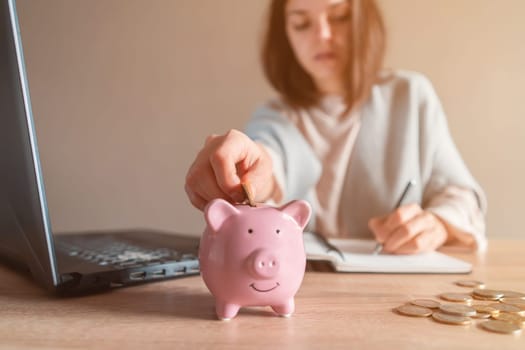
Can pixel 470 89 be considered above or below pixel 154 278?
above

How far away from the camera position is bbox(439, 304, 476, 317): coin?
0.47 metres

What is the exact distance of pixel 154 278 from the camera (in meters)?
0.61

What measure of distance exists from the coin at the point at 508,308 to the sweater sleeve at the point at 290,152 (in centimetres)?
71

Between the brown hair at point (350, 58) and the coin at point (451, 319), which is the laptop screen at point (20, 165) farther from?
the brown hair at point (350, 58)

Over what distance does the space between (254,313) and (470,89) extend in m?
1.38

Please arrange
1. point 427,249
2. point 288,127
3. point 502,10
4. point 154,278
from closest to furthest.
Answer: point 154,278, point 427,249, point 288,127, point 502,10

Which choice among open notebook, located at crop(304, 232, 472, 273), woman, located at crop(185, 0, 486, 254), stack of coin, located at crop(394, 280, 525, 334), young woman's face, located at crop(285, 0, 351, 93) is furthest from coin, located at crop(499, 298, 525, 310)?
young woman's face, located at crop(285, 0, 351, 93)

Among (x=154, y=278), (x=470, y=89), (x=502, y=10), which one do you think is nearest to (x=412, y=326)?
(x=154, y=278)

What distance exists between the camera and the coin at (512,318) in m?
0.45

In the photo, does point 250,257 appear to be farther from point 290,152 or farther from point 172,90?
point 172,90

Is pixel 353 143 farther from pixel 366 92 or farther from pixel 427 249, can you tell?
pixel 427 249

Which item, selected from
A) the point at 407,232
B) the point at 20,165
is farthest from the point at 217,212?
the point at 407,232

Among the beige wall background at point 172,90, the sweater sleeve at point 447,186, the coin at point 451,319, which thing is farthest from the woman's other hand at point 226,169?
the beige wall background at point 172,90

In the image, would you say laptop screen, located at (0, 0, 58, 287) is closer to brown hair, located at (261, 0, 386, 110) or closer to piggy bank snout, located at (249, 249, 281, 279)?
piggy bank snout, located at (249, 249, 281, 279)
